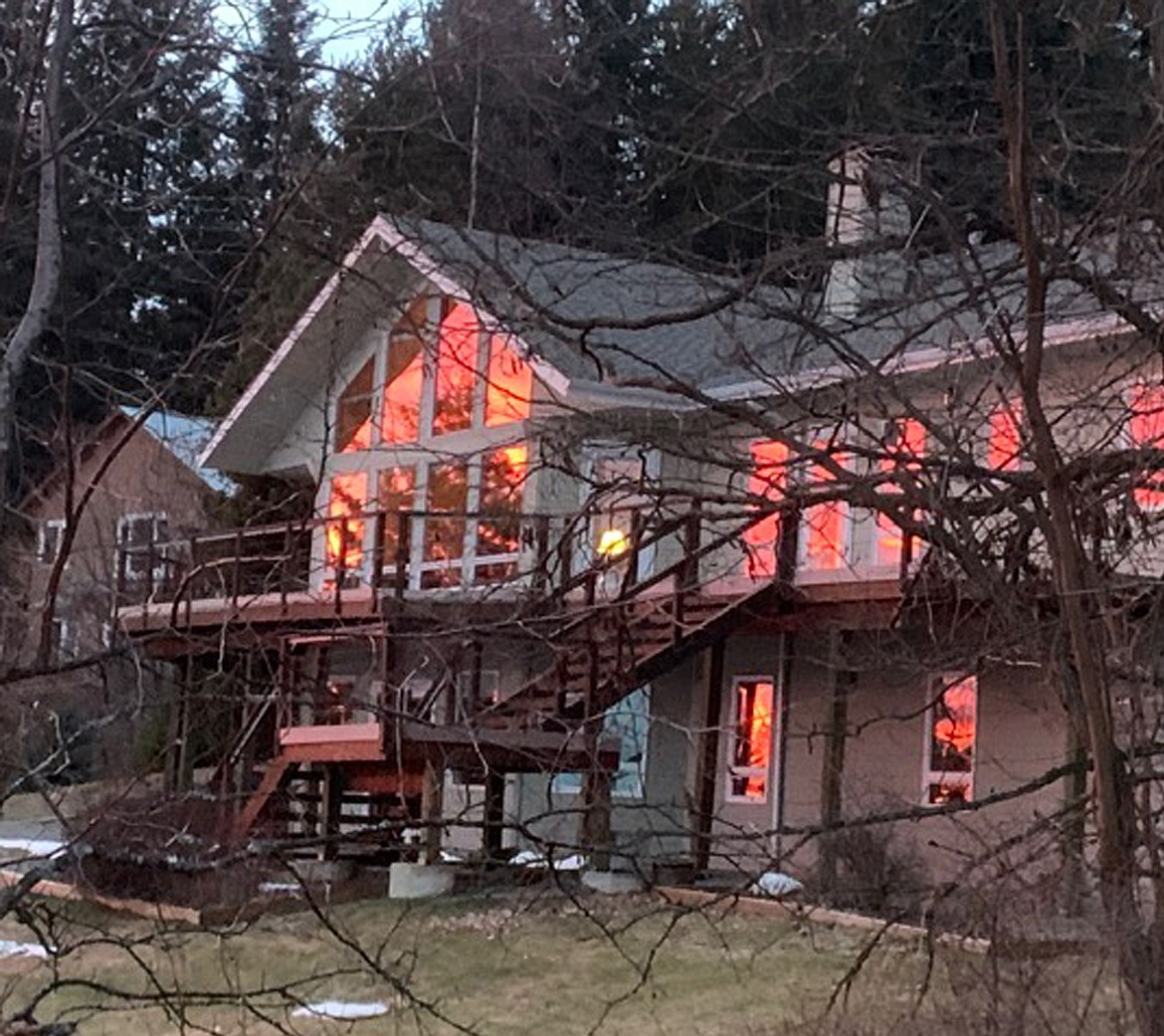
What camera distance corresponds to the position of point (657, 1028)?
1106 cm

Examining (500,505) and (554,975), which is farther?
(554,975)

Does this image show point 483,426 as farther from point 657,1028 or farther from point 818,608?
point 657,1028

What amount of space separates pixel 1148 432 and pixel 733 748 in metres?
14.3

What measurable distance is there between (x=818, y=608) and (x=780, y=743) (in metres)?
2.54

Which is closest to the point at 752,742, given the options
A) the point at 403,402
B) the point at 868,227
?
the point at 403,402

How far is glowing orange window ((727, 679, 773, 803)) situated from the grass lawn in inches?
200

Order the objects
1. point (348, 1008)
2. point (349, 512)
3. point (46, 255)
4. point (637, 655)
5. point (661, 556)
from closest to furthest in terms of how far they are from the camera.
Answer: point (46, 255) → point (348, 1008) → point (637, 655) → point (661, 556) → point (349, 512)

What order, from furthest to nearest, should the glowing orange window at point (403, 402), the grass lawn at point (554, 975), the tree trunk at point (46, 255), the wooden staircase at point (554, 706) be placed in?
the glowing orange window at point (403, 402) → the wooden staircase at point (554, 706) → the grass lawn at point (554, 975) → the tree trunk at point (46, 255)

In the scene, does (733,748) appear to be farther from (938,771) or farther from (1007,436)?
(1007,436)

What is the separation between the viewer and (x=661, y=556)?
20.1 meters

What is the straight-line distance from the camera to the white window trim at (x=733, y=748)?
20.0 m

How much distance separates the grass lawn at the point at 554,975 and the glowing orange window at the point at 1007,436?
1.75 metres

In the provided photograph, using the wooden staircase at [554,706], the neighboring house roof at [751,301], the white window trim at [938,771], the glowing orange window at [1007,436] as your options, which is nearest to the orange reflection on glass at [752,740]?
the white window trim at [938,771]

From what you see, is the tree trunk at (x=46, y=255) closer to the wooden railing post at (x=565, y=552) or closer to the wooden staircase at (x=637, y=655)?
the wooden railing post at (x=565, y=552)
